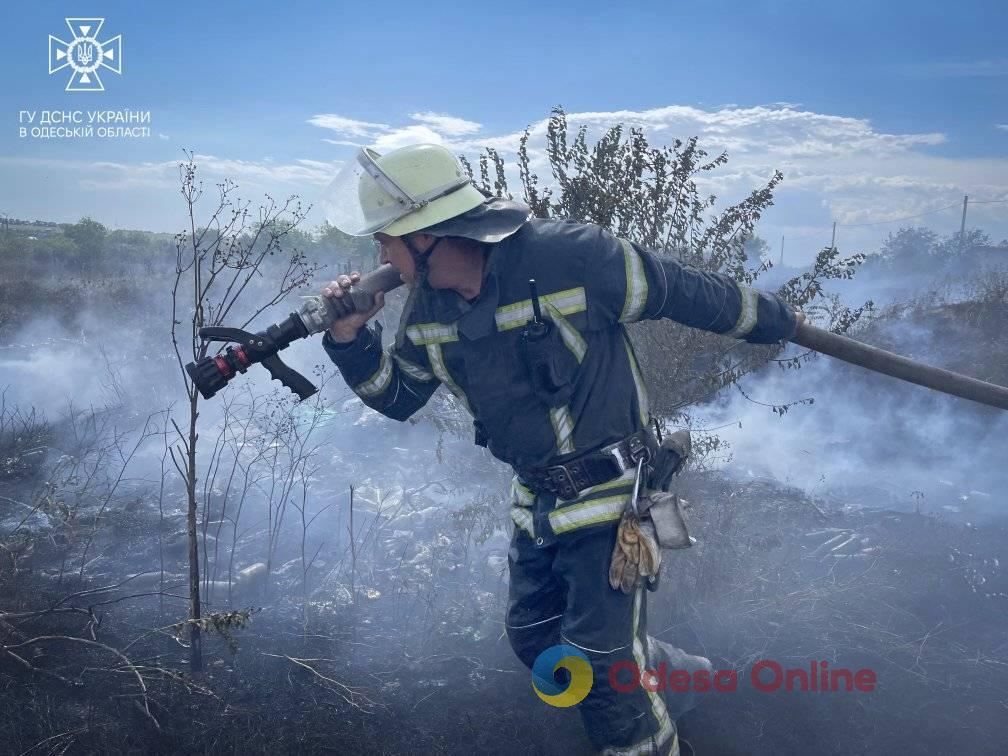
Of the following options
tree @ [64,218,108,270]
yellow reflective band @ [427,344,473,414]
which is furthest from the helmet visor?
tree @ [64,218,108,270]

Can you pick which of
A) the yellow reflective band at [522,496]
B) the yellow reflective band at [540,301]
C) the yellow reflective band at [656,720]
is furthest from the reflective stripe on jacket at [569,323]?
the yellow reflective band at [656,720]

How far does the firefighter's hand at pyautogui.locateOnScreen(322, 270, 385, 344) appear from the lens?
2.83 meters

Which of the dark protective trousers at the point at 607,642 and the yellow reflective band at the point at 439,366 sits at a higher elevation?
the yellow reflective band at the point at 439,366

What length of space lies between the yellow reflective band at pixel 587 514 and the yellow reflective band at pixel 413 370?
916 mm

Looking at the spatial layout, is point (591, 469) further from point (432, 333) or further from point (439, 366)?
point (432, 333)

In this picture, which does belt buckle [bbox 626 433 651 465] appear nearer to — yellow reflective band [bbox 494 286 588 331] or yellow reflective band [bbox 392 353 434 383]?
yellow reflective band [bbox 494 286 588 331]

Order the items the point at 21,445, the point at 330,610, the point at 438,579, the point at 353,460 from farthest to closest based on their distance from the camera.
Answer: the point at 353,460, the point at 21,445, the point at 438,579, the point at 330,610

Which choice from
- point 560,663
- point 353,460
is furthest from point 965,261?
point 560,663

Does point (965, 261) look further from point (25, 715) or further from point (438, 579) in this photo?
point (25, 715)

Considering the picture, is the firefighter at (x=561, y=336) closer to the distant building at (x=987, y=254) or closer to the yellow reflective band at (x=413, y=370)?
the yellow reflective band at (x=413, y=370)

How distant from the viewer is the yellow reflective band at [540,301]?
105 inches

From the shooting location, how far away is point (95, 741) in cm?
305

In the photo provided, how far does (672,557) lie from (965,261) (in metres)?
41.7

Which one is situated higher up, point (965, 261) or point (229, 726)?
point (965, 261)
